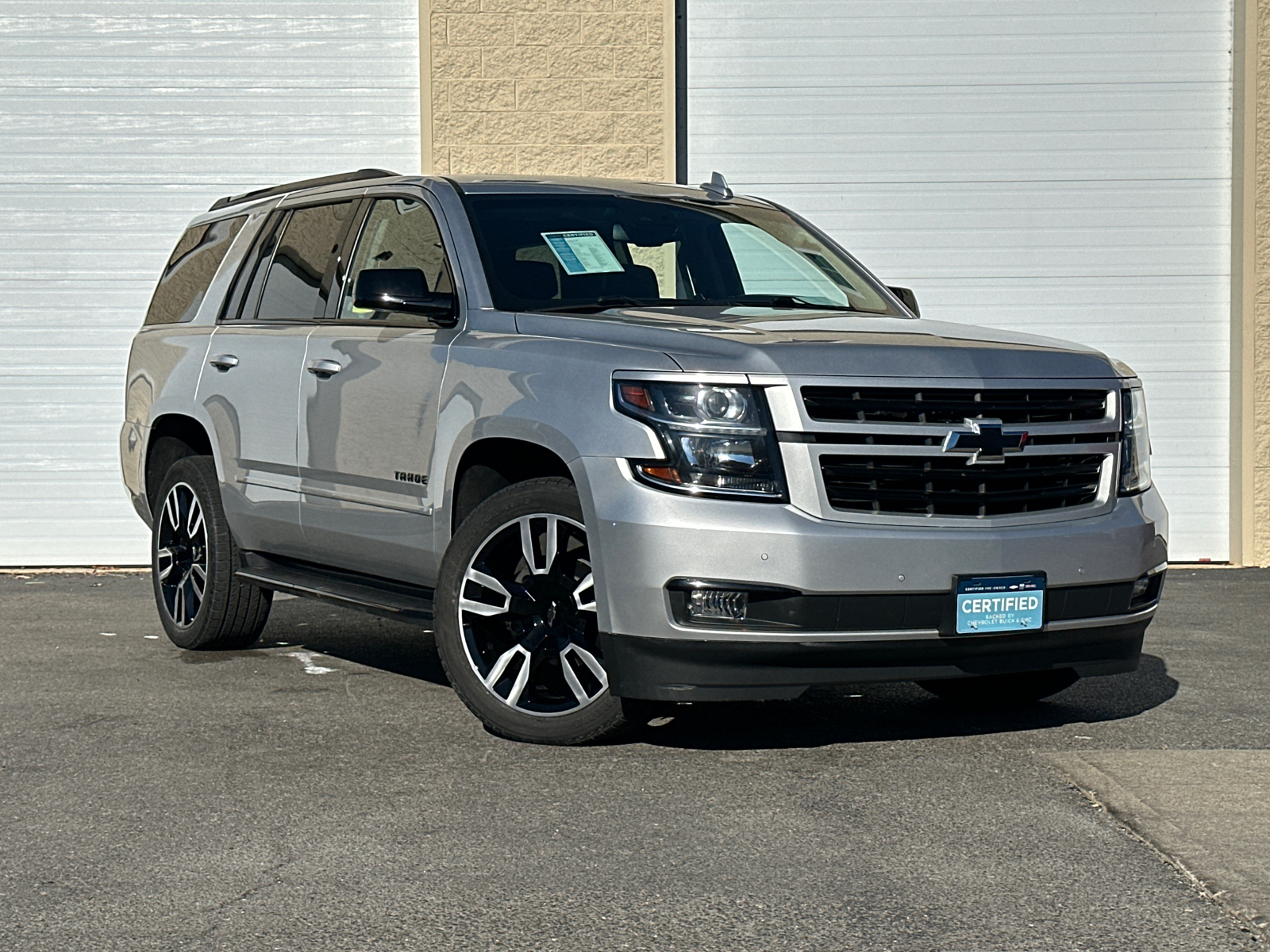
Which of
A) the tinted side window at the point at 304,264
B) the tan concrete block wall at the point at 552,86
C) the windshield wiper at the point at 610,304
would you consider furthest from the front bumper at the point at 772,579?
the tan concrete block wall at the point at 552,86

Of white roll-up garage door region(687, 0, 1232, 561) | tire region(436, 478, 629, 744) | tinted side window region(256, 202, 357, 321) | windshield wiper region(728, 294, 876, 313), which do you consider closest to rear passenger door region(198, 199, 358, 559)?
tinted side window region(256, 202, 357, 321)

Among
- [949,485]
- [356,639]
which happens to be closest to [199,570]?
[356,639]

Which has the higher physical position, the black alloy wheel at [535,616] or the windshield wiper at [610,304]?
the windshield wiper at [610,304]

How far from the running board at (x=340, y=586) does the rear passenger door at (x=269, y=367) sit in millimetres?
77

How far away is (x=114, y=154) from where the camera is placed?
12305mm

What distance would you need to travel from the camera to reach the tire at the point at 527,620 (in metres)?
5.53

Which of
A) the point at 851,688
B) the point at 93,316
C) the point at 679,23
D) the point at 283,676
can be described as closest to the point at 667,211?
the point at 851,688

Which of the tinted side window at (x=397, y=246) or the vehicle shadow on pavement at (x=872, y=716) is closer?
the vehicle shadow on pavement at (x=872, y=716)

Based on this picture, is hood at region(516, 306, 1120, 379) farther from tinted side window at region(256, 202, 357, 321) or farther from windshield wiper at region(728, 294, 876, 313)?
tinted side window at region(256, 202, 357, 321)

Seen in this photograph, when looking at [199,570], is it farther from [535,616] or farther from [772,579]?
[772,579]

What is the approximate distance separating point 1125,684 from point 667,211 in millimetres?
2627

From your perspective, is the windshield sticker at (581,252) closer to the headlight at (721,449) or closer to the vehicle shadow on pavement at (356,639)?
the headlight at (721,449)

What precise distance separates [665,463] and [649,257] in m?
1.68

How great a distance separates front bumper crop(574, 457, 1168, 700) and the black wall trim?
734 cm
